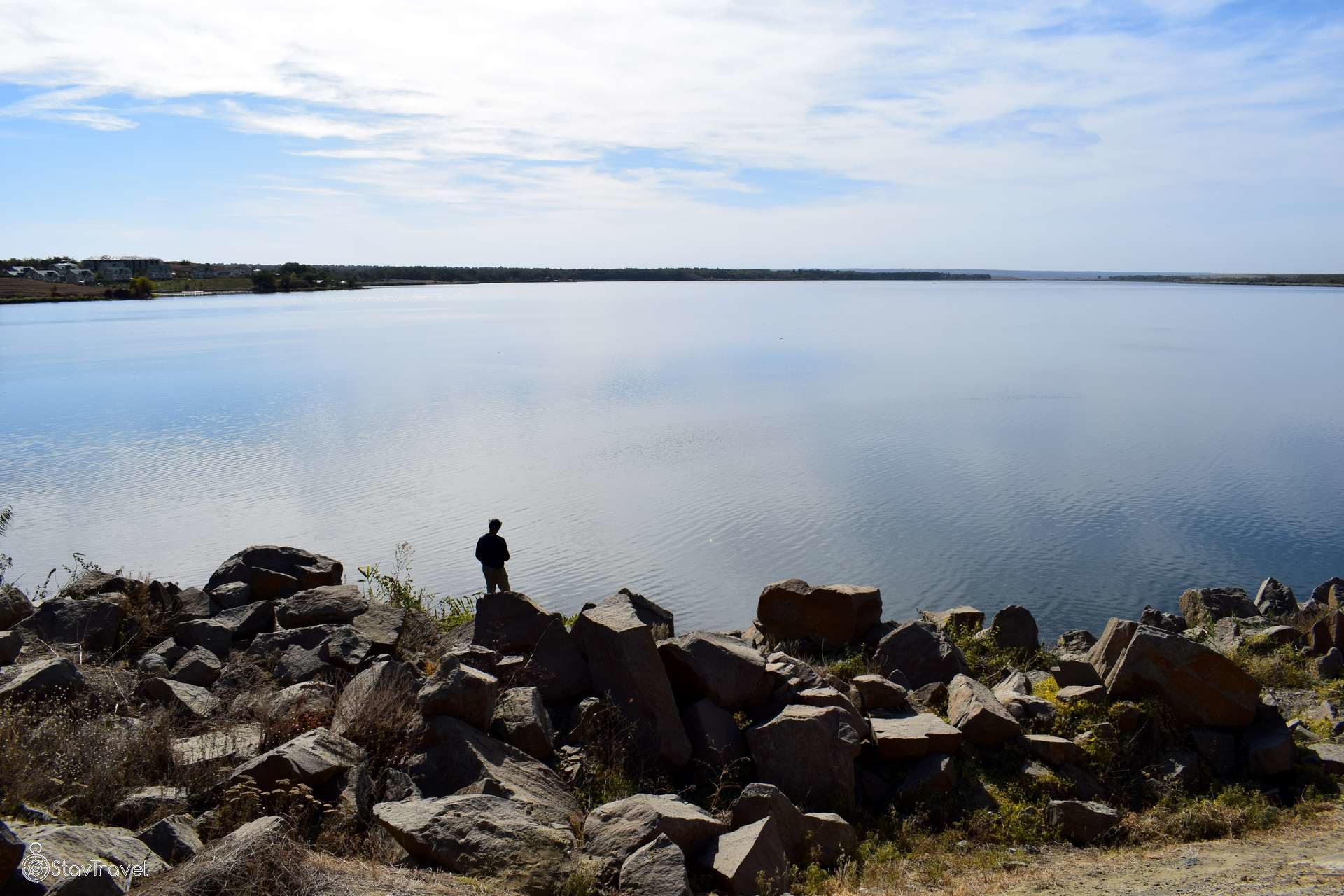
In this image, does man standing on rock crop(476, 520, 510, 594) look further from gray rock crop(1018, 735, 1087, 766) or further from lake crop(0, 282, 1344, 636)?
gray rock crop(1018, 735, 1087, 766)

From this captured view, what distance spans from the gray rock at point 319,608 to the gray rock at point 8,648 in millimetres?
2716

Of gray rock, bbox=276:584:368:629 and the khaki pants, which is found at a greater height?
gray rock, bbox=276:584:368:629

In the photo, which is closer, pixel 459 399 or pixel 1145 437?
pixel 1145 437

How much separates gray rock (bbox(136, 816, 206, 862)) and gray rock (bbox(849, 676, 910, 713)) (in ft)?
20.5

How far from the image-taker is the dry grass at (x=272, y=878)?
5.73 m

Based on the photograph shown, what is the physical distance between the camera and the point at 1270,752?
→ 9.39 metres

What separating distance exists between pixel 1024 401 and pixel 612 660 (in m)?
35.2

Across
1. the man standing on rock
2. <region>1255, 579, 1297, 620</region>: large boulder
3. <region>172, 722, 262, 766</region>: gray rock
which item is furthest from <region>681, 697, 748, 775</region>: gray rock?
<region>1255, 579, 1297, 620</region>: large boulder

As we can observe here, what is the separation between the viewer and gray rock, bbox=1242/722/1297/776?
935 centimetres

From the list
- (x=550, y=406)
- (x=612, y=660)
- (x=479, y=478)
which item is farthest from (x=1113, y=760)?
(x=550, y=406)

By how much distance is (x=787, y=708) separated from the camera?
9250 mm

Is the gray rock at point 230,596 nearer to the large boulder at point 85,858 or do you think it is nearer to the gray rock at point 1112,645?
the large boulder at point 85,858

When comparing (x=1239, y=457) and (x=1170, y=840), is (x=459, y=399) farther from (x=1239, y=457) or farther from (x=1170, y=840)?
(x=1170, y=840)

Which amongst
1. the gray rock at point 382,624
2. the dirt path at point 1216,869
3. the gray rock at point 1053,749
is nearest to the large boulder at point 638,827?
the dirt path at point 1216,869
